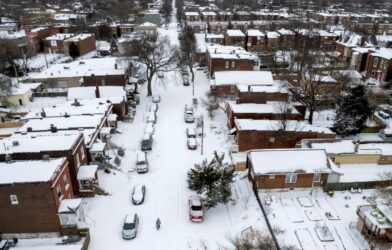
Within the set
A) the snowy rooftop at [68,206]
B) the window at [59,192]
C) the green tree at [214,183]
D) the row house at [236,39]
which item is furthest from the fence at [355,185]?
the row house at [236,39]

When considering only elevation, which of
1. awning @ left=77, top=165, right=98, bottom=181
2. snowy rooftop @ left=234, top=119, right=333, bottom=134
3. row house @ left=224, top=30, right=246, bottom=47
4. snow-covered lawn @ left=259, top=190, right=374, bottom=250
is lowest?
snow-covered lawn @ left=259, top=190, right=374, bottom=250

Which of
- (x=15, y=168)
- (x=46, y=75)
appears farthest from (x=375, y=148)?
(x=46, y=75)

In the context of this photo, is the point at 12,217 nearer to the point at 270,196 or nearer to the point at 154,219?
the point at 154,219

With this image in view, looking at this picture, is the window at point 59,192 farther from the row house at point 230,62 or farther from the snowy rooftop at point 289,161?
the row house at point 230,62

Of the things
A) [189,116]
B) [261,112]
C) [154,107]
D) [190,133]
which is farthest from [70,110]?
[261,112]

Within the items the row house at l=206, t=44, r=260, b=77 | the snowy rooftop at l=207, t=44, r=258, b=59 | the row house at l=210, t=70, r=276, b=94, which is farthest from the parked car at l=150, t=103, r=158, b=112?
the snowy rooftop at l=207, t=44, r=258, b=59

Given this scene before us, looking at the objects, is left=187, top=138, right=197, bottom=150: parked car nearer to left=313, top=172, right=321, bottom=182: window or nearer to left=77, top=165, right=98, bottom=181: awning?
left=77, top=165, right=98, bottom=181: awning

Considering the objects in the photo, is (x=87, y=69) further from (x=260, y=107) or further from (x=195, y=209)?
(x=195, y=209)
